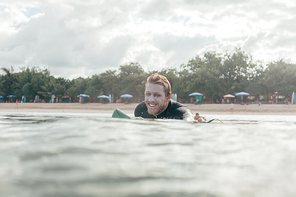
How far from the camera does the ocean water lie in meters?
1.16

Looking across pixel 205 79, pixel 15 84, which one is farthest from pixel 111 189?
pixel 15 84

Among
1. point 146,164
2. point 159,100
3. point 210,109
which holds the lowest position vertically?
point 210,109

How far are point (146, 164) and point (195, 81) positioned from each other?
42.4 metres

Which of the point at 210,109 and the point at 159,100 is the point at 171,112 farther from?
the point at 210,109

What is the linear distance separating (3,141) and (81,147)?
2.74 feet

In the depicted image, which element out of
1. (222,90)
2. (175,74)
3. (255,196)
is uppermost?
(175,74)

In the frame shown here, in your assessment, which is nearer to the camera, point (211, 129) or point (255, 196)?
point (255, 196)

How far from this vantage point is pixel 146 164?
1511mm

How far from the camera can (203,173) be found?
1.39 m

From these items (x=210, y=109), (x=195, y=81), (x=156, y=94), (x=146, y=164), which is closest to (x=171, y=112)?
(x=156, y=94)

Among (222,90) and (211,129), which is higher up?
(222,90)

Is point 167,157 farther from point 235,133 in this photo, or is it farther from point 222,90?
point 222,90

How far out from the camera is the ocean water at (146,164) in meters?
1.16

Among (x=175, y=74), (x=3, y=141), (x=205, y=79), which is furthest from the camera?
(x=175, y=74)
